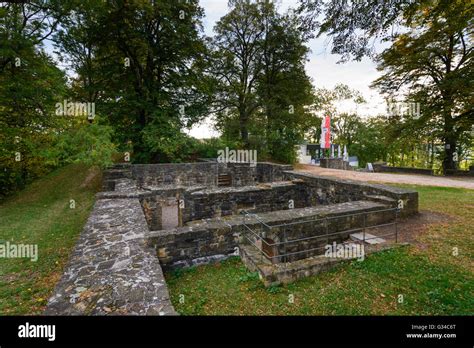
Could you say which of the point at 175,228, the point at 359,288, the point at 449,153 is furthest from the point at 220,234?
the point at 449,153

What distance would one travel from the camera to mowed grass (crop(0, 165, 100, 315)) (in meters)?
4.05

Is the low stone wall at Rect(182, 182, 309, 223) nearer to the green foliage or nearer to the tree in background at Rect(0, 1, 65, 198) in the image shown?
the green foliage

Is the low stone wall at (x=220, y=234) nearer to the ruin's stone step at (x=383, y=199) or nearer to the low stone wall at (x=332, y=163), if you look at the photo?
the ruin's stone step at (x=383, y=199)

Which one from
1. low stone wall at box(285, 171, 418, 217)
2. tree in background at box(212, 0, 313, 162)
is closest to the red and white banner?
tree in background at box(212, 0, 313, 162)

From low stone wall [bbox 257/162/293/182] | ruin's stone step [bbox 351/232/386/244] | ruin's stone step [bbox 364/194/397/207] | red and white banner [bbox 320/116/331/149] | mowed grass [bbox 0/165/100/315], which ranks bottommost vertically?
mowed grass [bbox 0/165/100/315]

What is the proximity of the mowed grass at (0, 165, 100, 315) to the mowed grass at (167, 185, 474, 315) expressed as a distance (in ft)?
7.81

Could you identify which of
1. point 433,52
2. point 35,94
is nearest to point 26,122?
point 35,94

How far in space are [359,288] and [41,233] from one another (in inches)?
341

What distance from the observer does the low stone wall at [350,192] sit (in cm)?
724

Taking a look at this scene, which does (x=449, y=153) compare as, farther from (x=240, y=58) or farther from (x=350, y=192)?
(x=240, y=58)

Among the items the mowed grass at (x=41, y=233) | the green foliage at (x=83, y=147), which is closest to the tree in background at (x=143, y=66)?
the green foliage at (x=83, y=147)

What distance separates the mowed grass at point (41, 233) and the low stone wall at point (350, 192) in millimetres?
8900
